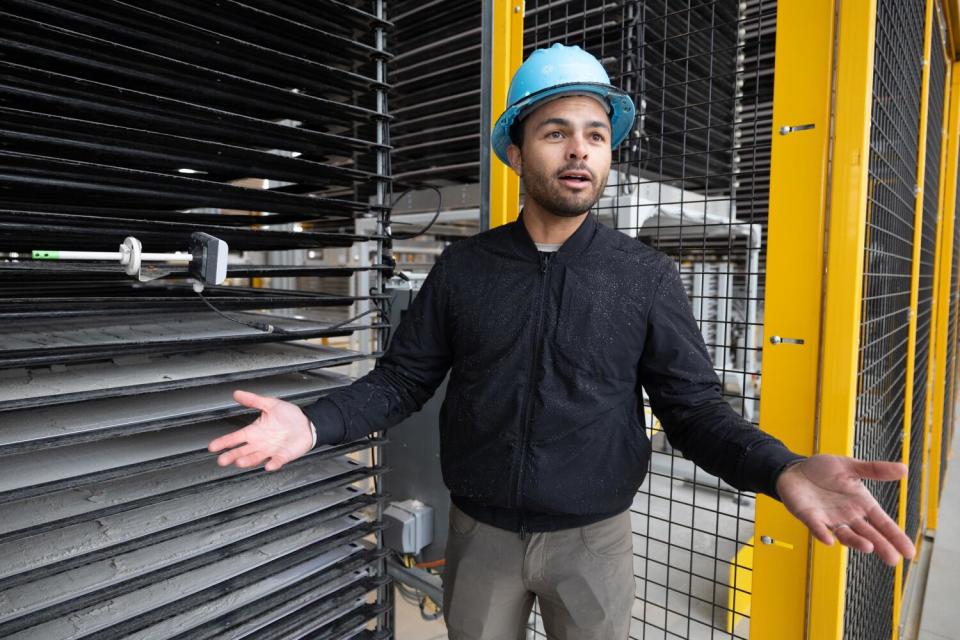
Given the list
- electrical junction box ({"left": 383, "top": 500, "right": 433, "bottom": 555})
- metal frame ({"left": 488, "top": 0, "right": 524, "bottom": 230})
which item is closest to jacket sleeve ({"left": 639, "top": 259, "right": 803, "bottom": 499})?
metal frame ({"left": 488, "top": 0, "right": 524, "bottom": 230})

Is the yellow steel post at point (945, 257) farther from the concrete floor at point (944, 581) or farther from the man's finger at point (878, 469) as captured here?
the man's finger at point (878, 469)

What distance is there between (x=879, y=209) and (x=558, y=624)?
141cm

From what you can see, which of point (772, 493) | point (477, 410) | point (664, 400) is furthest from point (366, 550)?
A: point (772, 493)

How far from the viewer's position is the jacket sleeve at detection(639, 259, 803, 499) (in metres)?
1.20

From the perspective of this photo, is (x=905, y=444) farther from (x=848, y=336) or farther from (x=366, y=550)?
(x=366, y=550)

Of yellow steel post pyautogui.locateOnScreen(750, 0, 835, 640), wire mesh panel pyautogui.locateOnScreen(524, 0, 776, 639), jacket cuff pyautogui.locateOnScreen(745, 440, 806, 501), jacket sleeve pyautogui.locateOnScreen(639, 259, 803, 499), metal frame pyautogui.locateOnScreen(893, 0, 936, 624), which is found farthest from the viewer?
metal frame pyautogui.locateOnScreen(893, 0, 936, 624)

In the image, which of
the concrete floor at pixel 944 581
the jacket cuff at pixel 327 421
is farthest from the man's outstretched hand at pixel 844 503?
the concrete floor at pixel 944 581

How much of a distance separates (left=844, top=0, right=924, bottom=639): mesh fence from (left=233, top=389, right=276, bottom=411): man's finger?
1407 mm

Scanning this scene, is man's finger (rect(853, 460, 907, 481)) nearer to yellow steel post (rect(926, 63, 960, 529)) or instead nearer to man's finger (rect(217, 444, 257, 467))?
man's finger (rect(217, 444, 257, 467))

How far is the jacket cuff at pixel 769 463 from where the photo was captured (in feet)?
3.51

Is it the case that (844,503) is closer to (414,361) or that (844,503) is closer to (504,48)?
(414,361)

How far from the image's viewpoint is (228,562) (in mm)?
1268

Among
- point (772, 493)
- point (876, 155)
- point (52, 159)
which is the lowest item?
point (772, 493)

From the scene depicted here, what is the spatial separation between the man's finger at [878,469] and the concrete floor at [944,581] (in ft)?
8.76
